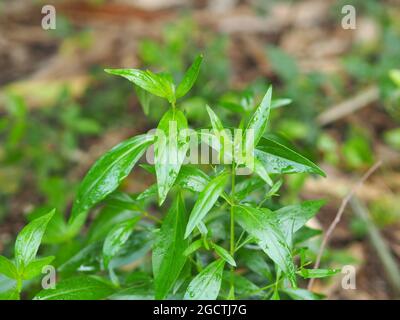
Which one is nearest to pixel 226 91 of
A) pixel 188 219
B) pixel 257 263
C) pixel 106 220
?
pixel 106 220

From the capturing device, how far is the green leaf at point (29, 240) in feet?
4.56

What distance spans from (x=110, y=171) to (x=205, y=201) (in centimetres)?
26

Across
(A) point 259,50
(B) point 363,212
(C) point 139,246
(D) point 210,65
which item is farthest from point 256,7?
(C) point 139,246

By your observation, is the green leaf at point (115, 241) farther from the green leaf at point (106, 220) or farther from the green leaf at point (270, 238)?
the green leaf at point (270, 238)

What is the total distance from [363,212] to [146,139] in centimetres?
162

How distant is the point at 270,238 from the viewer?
4.16 ft

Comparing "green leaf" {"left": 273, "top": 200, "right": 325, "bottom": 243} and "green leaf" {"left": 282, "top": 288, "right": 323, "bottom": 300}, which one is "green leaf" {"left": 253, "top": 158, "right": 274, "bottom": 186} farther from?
"green leaf" {"left": 282, "top": 288, "right": 323, "bottom": 300}

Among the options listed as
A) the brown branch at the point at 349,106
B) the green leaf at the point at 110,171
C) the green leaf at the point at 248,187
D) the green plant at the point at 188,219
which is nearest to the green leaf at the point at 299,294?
the green plant at the point at 188,219

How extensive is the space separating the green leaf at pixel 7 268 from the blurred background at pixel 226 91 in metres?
0.72

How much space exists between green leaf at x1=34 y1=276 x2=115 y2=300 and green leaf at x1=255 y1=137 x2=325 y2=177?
524mm

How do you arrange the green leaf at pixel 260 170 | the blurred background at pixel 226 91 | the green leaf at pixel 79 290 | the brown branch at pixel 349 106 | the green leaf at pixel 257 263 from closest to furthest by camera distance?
the green leaf at pixel 260 170
the green leaf at pixel 79 290
the green leaf at pixel 257 263
the blurred background at pixel 226 91
the brown branch at pixel 349 106

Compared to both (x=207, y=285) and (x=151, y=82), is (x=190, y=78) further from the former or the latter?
(x=207, y=285)
